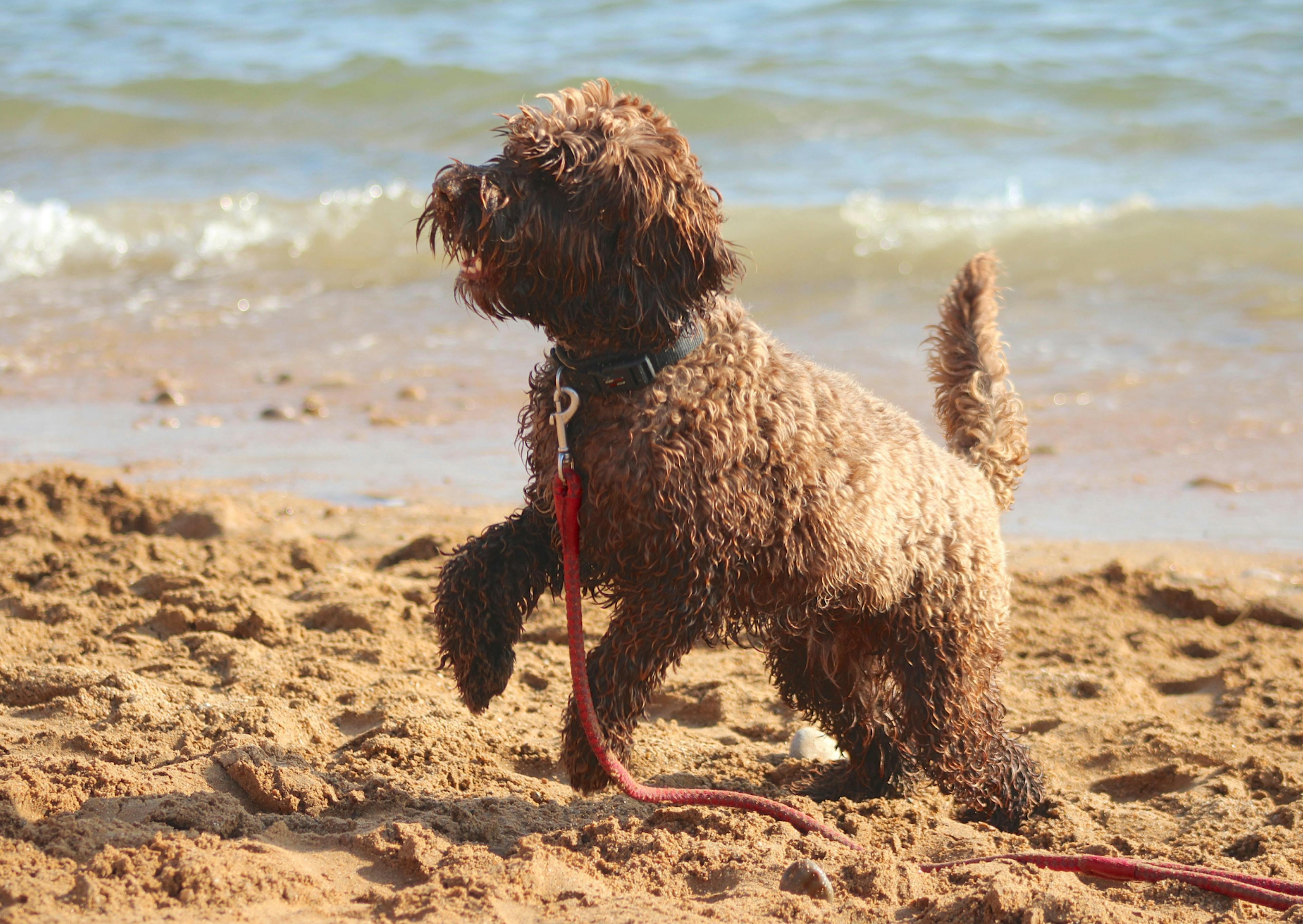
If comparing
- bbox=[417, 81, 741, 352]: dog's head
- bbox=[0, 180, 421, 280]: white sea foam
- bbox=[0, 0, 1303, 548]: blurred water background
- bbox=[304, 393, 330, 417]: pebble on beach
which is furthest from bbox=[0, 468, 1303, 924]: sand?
bbox=[0, 180, 421, 280]: white sea foam

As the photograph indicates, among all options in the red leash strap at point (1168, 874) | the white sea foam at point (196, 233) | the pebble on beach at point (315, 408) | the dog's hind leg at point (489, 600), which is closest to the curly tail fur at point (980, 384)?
the red leash strap at point (1168, 874)

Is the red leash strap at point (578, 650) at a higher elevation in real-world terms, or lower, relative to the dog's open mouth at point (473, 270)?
lower

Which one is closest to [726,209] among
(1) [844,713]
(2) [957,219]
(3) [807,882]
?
(2) [957,219]

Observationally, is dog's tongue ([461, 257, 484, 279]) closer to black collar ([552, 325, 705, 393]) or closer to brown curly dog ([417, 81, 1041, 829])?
brown curly dog ([417, 81, 1041, 829])

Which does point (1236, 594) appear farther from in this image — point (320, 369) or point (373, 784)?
point (320, 369)

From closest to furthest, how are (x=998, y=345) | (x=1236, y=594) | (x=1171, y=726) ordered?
(x=998, y=345) < (x=1171, y=726) < (x=1236, y=594)

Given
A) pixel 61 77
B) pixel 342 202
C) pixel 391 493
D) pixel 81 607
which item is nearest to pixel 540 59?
pixel 342 202

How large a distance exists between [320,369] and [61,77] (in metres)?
12.4

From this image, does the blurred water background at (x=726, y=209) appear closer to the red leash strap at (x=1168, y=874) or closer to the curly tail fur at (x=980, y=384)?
the curly tail fur at (x=980, y=384)

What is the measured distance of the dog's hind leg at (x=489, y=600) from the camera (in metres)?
3.45

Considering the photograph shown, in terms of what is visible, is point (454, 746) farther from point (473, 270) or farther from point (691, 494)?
point (473, 270)

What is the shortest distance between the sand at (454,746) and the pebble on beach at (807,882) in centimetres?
5

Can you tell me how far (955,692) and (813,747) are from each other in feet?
2.85

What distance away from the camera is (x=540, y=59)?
730 inches
